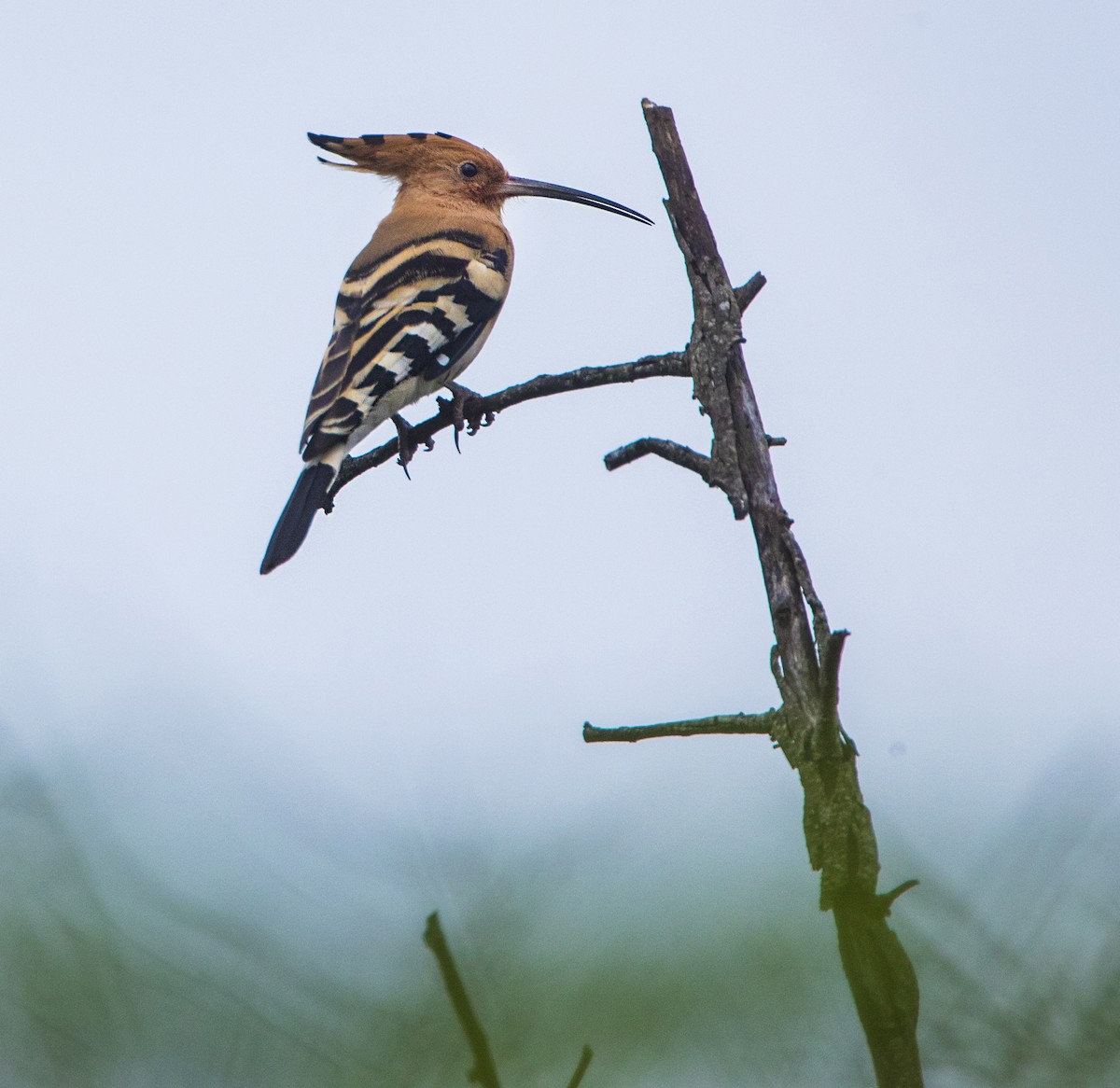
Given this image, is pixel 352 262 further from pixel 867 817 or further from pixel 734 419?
pixel 867 817

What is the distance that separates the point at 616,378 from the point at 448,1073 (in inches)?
40.4

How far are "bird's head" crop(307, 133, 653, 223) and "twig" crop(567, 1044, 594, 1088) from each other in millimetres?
4177

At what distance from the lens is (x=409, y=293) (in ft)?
11.8

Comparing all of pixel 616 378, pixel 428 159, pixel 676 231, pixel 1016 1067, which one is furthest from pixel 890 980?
pixel 428 159

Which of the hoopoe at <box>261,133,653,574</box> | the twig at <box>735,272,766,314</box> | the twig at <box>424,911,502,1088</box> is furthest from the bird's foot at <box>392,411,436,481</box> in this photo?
the twig at <box>424,911,502,1088</box>

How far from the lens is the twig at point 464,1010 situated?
497mm

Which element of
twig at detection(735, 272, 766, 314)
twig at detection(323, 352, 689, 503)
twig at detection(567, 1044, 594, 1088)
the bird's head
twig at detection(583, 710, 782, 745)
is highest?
the bird's head

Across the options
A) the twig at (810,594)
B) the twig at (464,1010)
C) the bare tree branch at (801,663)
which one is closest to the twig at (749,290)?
the bare tree branch at (801,663)

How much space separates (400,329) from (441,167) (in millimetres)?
1376

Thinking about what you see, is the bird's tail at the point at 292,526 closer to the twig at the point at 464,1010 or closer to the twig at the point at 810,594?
the twig at the point at 810,594

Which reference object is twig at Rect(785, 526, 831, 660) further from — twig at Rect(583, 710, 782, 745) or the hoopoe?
the hoopoe

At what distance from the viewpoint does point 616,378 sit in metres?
1.47

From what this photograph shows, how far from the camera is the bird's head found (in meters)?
4.51

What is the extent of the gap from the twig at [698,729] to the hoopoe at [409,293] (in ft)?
4.06
